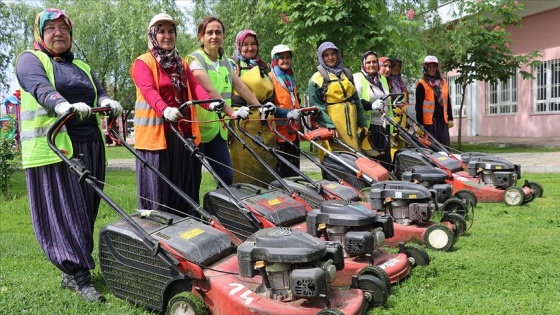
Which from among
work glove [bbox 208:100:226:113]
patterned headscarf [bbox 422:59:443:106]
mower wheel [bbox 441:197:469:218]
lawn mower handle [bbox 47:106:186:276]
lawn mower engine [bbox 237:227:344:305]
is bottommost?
mower wheel [bbox 441:197:469:218]

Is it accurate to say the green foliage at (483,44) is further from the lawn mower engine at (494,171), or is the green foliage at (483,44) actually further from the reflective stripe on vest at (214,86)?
the reflective stripe on vest at (214,86)

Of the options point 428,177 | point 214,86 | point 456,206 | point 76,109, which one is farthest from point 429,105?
point 76,109

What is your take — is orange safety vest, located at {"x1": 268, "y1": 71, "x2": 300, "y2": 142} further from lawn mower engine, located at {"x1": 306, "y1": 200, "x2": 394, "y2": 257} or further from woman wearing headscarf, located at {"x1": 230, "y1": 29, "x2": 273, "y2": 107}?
lawn mower engine, located at {"x1": 306, "y1": 200, "x2": 394, "y2": 257}

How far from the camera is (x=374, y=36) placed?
959cm

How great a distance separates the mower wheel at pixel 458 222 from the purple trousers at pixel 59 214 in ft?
9.15

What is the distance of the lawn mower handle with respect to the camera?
2992mm

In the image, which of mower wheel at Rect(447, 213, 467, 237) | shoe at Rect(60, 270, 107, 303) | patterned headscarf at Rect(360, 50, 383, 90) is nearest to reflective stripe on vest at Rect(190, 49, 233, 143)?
shoe at Rect(60, 270, 107, 303)

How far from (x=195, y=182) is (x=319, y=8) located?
587cm

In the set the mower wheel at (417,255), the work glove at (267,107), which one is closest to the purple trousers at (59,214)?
the work glove at (267,107)

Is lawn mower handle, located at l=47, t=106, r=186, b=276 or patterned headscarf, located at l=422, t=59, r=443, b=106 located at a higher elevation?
patterned headscarf, located at l=422, t=59, r=443, b=106

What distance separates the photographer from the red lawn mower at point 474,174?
6.14 m

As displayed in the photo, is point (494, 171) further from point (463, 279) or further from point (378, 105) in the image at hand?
point (463, 279)

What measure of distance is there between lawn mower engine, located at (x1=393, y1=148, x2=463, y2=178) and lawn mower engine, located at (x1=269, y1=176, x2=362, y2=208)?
6.45 feet

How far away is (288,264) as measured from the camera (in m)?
2.86
